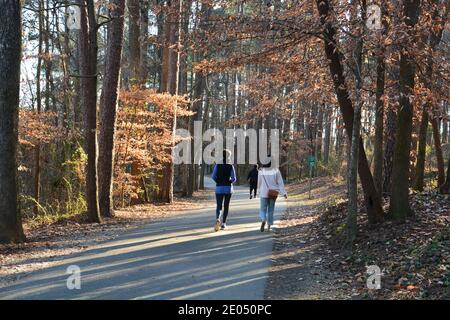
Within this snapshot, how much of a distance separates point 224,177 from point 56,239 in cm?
426

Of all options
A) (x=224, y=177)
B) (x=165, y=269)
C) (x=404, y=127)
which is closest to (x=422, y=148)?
(x=404, y=127)

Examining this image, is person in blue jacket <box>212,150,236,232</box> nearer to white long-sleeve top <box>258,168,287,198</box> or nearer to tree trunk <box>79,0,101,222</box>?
white long-sleeve top <box>258,168,287,198</box>

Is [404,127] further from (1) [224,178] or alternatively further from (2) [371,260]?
(1) [224,178]

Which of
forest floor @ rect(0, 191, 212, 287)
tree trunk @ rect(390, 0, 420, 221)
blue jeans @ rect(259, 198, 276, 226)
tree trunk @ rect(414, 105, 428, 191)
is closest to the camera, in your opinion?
forest floor @ rect(0, 191, 212, 287)

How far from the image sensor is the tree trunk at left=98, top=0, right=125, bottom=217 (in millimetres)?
14188

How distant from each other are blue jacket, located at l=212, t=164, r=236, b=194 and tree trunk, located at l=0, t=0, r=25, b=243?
15.1 ft

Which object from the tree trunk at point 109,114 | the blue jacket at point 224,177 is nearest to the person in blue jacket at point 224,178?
the blue jacket at point 224,177

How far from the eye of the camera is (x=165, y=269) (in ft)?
25.1

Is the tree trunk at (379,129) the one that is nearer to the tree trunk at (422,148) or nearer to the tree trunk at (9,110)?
the tree trunk at (422,148)

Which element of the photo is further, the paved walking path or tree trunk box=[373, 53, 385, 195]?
tree trunk box=[373, 53, 385, 195]

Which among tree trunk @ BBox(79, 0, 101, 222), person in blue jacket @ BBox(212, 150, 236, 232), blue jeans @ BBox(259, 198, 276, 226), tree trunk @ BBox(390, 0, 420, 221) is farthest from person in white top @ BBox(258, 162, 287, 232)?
tree trunk @ BBox(79, 0, 101, 222)

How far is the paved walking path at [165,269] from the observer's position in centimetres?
637

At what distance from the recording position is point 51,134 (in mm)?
16922

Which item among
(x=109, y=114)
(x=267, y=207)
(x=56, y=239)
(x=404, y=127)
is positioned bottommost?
(x=56, y=239)
